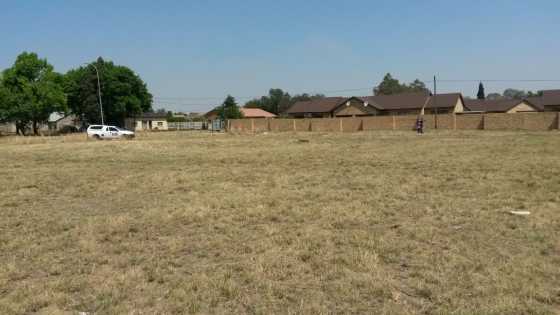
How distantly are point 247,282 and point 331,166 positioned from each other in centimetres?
1105

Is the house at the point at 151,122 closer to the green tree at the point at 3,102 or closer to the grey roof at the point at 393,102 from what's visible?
the grey roof at the point at 393,102

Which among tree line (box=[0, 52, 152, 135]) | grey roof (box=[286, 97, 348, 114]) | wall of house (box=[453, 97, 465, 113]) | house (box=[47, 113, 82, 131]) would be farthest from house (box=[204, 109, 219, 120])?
wall of house (box=[453, 97, 465, 113])

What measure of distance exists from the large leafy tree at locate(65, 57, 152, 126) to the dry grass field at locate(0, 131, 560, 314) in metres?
60.5

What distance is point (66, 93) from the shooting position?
68.1 meters

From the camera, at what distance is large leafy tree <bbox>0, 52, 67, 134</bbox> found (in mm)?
54594

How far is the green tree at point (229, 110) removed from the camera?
84.1 metres

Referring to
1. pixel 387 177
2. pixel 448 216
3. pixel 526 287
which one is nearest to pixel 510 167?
pixel 387 177

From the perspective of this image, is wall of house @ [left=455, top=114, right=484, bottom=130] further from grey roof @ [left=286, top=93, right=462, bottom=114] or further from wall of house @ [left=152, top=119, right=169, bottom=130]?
wall of house @ [left=152, top=119, right=169, bottom=130]

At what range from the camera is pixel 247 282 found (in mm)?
4523

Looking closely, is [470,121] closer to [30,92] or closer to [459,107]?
[459,107]

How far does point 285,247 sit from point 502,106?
7375 centimetres

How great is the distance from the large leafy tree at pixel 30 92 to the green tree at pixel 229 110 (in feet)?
102

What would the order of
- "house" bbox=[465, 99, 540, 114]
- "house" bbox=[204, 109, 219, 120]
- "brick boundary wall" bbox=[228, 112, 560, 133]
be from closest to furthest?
"brick boundary wall" bbox=[228, 112, 560, 133], "house" bbox=[465, 99, 540, 114], "house" bbox=[204, 109, 219, 120]

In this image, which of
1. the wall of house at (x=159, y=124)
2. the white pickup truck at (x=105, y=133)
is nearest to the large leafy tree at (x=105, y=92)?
the wall of house at (x=159, y=124)
